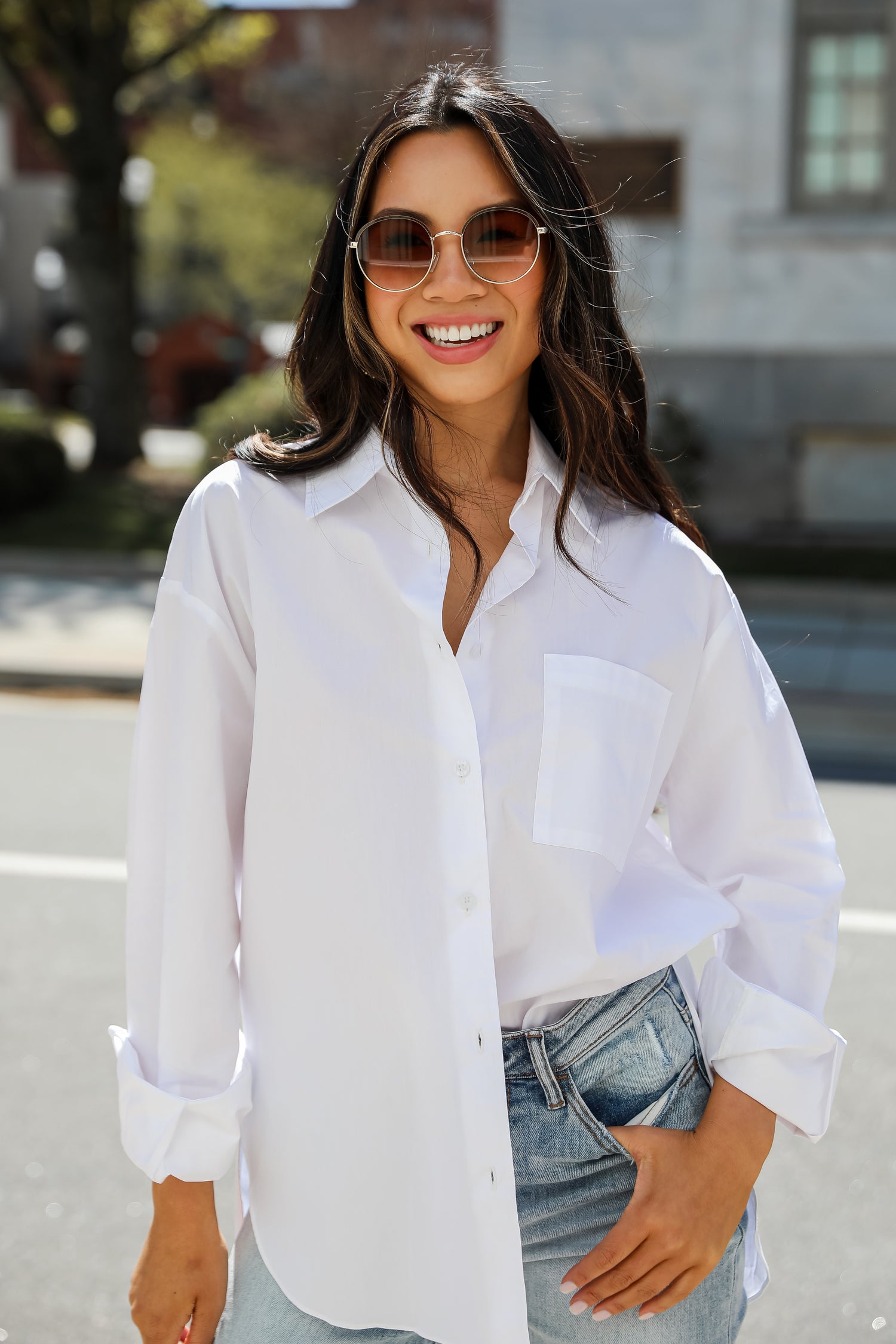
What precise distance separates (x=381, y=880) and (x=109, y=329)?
17.2 metres

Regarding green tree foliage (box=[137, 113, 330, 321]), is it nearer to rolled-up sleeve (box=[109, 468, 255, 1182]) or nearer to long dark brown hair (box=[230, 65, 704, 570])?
long dark brown hair (box=[230, 65, 704, 570])

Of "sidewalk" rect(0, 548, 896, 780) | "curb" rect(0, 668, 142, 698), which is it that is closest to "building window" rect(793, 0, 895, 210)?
"sidewalk" rect(0, 548, 896, 780)

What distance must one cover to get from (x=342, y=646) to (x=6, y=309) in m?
43.1

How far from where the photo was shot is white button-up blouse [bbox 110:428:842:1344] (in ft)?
5.20

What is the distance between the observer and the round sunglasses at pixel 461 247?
172cm

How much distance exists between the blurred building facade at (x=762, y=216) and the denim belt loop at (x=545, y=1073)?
12.2 metres

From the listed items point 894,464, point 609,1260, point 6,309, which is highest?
point 609,1260

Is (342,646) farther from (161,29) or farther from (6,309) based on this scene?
(6,309)

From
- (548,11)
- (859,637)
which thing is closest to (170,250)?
(548,11)

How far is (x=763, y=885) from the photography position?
5.85ft

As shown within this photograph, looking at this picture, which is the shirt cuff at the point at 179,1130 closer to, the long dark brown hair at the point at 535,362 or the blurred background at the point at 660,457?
the long dark brown hair at the point at 535,362

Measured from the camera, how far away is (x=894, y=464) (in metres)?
14.0

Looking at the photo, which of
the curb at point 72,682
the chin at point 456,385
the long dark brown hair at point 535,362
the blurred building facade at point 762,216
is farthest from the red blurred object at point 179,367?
the chin at point 456,385

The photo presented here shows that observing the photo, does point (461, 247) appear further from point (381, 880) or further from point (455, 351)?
point (381, 880)
